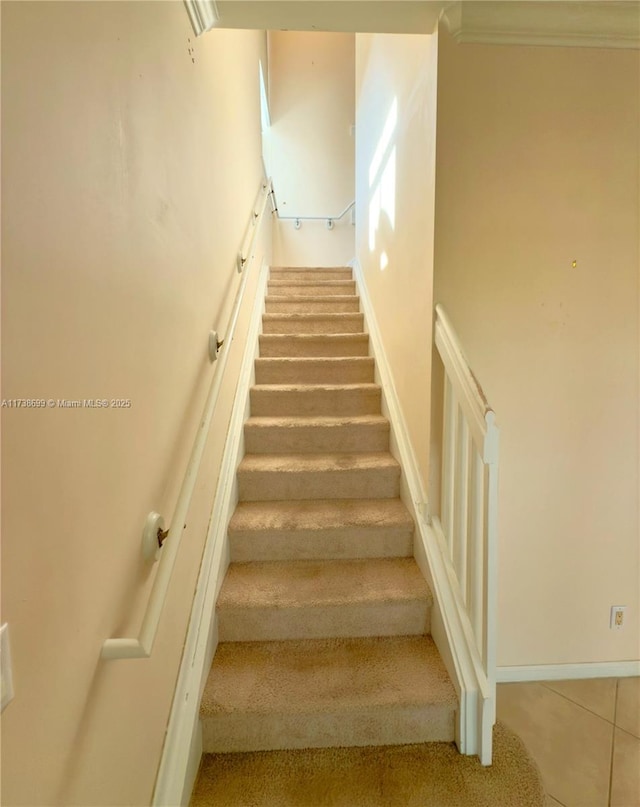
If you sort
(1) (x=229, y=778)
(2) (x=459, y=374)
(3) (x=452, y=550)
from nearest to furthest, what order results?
(1) (x=229, y=778) → (2) (x=459, y=374) → (3) (x=452, y=550)

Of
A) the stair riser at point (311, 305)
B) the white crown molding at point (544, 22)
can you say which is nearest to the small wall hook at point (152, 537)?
the white crown molding at point (544, 22)

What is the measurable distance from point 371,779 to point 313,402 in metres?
1.64

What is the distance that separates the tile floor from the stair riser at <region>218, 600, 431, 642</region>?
576mm

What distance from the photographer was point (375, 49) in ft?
8.43

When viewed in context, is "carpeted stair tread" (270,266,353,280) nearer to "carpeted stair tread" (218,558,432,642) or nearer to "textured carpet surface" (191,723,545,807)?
"carpeted stair tread" (218,558,432,642)

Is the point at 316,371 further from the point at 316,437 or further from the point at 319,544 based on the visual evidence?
the point at 319,544

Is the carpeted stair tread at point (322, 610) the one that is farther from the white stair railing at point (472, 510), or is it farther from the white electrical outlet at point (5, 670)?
the white electrical outlet at point (5, 670)

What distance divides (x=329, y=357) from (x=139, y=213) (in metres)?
1.88

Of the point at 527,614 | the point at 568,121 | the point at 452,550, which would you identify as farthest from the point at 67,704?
the point at 568,121

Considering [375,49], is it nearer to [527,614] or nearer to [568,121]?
[568,121]

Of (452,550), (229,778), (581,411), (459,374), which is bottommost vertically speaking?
(229,778)

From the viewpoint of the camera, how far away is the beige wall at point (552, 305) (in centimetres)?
148

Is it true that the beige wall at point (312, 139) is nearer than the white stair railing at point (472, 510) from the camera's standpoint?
No

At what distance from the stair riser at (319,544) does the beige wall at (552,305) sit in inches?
17.7
